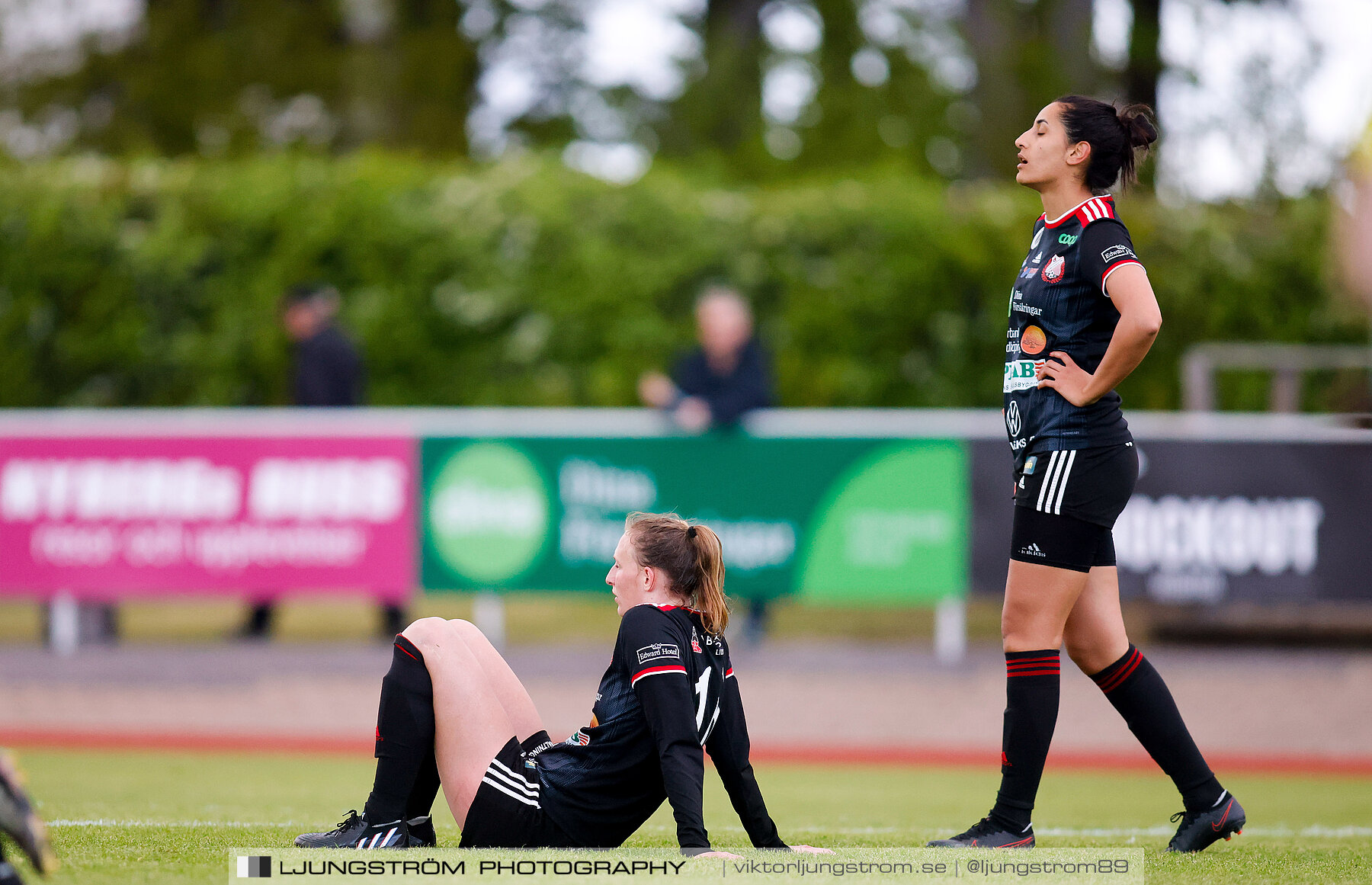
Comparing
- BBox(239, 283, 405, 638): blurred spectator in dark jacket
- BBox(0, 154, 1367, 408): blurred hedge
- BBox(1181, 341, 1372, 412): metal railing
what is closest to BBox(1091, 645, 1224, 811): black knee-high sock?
BBox(1181, 341, 1372, 412): metal railing

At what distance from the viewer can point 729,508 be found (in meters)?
9.30

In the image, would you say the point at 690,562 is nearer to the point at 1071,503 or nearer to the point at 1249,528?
the point at 1071,503

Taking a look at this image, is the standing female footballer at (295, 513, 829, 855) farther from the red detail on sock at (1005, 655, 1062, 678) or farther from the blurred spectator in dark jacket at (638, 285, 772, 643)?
the blurred spectator in dark jacket at (638, 285, 772, 643)

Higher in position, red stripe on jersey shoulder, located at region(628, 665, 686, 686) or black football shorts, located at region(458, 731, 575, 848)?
red stripe on jersey shoulder, located at region(628, 665, 686, 686)

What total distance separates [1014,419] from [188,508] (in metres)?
6.92

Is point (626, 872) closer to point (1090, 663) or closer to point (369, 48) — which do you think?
point (1090, 663)

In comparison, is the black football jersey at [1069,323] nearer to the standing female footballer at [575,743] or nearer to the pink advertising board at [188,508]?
the standing female footballer at [575,743]

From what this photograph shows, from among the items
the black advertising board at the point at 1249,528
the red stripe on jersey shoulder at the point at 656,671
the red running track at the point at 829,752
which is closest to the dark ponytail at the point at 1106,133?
the red stripe on jersey shoulder at the point at 656,671

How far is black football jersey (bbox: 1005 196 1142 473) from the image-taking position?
3904 mm

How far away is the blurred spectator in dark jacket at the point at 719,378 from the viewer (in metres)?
9.43

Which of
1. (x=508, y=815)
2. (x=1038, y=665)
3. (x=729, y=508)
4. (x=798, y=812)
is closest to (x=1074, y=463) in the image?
(x=1038, y=665)

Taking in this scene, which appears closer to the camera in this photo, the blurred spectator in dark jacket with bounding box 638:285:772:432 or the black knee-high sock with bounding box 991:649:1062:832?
the black knee-high sock with bounding box 991:649:1062:832

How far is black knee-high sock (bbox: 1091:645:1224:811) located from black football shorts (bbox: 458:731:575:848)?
1.64 meters

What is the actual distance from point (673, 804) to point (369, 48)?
17098 millimetres
